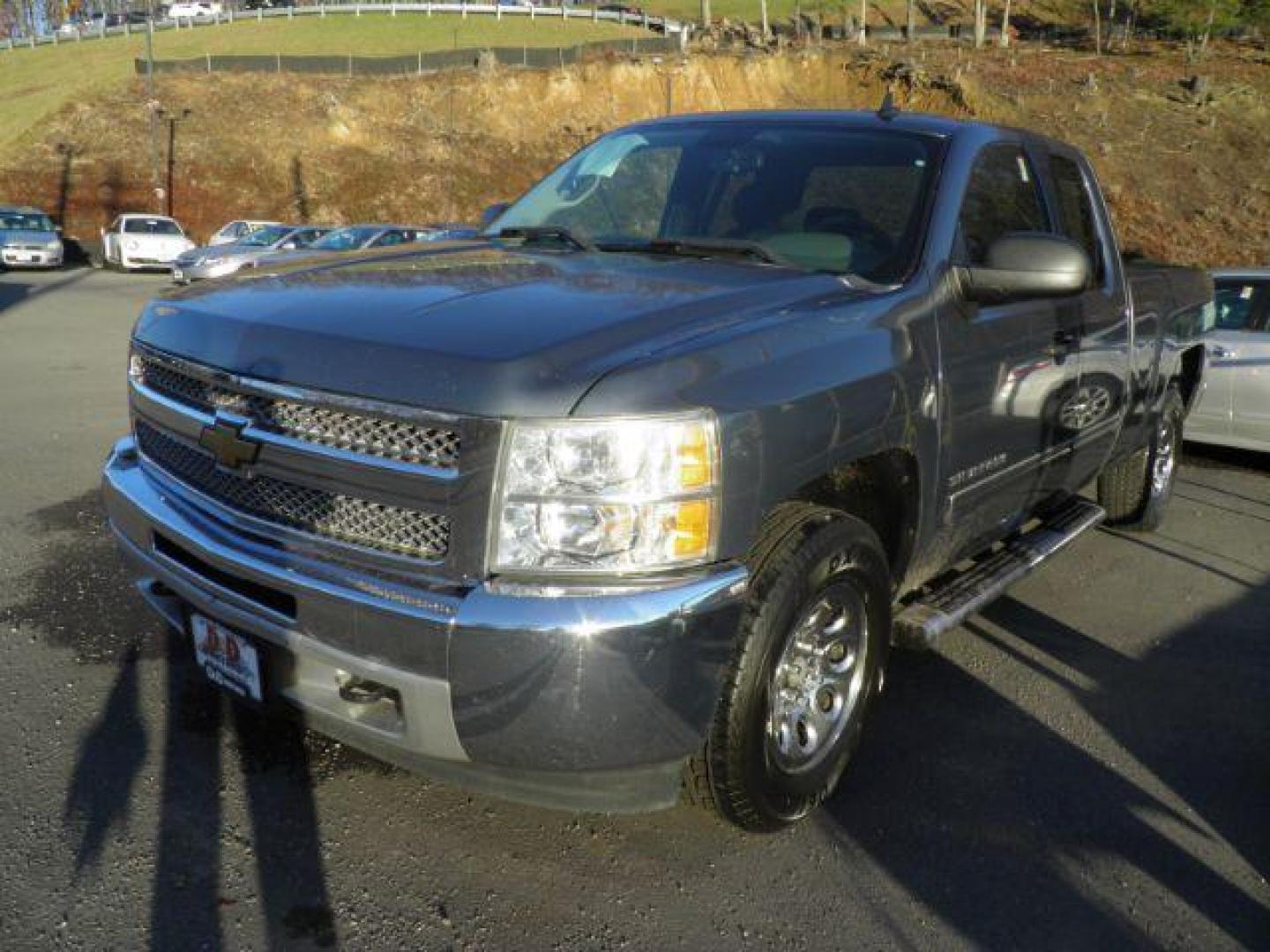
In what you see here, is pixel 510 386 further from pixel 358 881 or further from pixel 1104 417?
pixel 1104 417

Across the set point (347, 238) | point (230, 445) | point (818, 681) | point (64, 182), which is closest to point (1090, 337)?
point (818, 681)

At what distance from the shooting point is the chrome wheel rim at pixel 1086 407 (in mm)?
4164

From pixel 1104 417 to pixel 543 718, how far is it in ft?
10.9

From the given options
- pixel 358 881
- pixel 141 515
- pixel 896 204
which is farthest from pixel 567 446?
pixel 896 204

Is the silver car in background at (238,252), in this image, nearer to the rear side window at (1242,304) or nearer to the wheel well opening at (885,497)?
the rear side window at (1242,304)

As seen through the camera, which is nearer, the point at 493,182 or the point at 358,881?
the point at 358,881

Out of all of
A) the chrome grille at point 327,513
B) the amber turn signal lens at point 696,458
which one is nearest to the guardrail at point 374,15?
the chrome grille at point 327,513

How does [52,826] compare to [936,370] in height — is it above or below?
below

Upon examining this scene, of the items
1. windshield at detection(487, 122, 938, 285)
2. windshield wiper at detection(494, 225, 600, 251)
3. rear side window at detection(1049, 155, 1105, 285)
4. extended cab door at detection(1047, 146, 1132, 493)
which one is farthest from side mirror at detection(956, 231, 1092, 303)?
windshield wiper at detection(494, 225, 600, 251)

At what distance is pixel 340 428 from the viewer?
8.05 feet

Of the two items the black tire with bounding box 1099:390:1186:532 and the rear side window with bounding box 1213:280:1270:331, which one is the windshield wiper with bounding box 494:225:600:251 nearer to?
the black tire with bounding box 1099:390:1186:532

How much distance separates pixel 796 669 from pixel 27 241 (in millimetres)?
26738

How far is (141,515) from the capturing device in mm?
3064

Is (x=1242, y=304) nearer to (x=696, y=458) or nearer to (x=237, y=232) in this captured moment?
(x=696, y=458)
